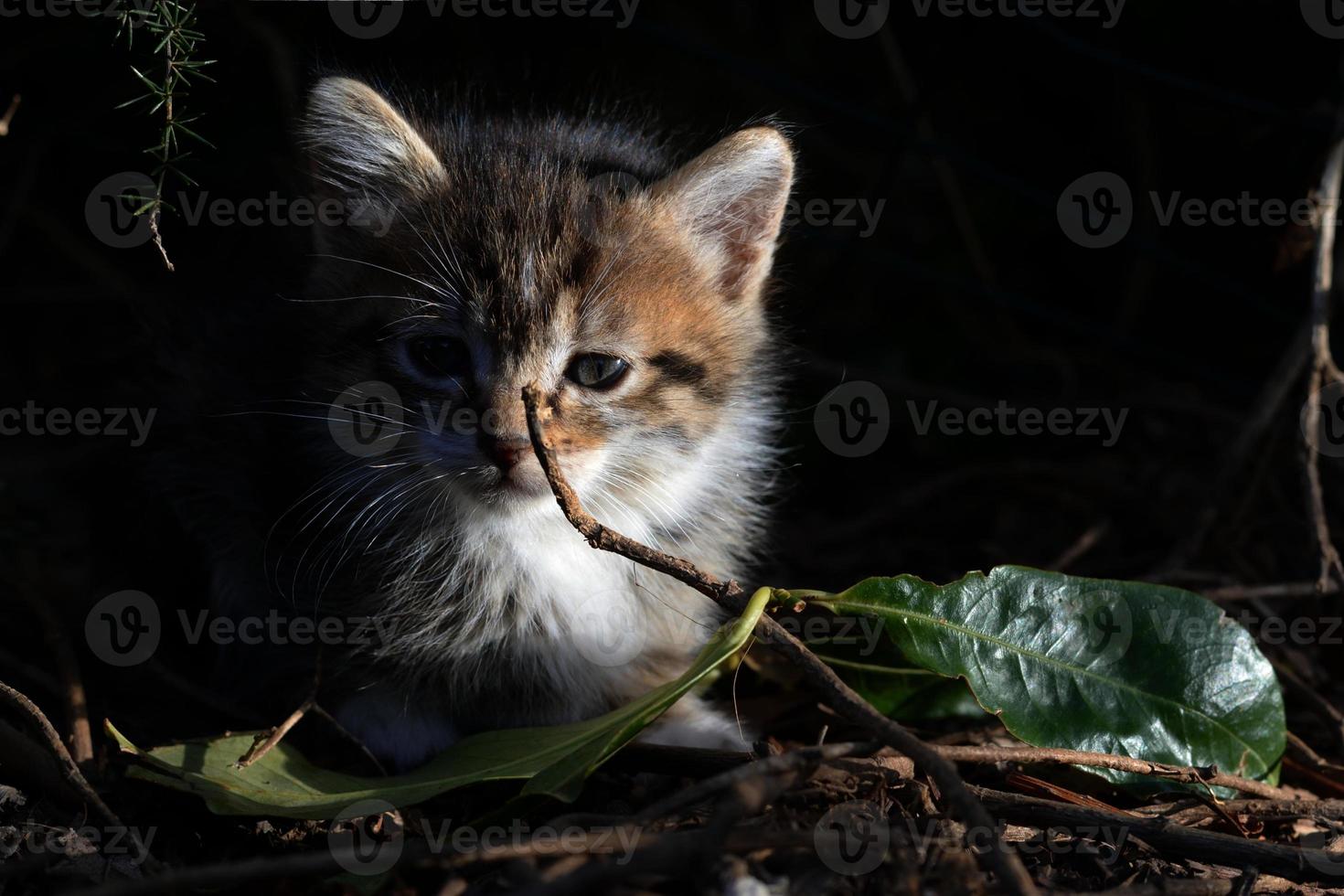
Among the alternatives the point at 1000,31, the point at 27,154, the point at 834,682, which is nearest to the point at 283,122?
the point at 27,154

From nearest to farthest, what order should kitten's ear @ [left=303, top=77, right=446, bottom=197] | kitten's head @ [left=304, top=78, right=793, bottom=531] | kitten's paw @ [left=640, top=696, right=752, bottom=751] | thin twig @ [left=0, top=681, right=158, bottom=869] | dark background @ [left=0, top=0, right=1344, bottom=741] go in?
1. thin twig @ [left=0, top=681, right=158, bottom=869]
2. kitten's head @ [left=304, top=78, right=793, bottom=531]
3. kitten's ear @ [left=303, top=77, right=446, bottom=197]
4. kitten's paw @ [left=640, top=696, right=752, bottom=751]
5. dark background @ [left=0, top=0, right=1344, bottom=741]

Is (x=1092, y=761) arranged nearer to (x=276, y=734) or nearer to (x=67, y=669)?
(x=276, y=734)

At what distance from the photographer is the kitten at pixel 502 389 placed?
2320 mm

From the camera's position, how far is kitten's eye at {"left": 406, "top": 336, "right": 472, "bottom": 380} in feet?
7.66

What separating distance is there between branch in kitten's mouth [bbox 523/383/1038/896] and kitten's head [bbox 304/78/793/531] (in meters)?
0.16

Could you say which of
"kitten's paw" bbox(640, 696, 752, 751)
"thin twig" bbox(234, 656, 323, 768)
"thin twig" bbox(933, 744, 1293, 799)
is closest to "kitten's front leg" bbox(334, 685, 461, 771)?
"thin twig" bbox(234, 656, 323, 768)

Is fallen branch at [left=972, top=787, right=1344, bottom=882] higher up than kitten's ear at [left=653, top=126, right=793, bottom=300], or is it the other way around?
kitten's ear at [left=653, top=126, right=793, bottom=300]

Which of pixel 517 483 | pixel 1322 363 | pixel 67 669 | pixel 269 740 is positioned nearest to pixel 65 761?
pixel 269 740

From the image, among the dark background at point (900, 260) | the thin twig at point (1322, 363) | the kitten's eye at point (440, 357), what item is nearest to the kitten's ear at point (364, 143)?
the dark background at point (900, 260)

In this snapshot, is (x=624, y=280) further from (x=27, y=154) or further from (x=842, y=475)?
(x=27, y=154)

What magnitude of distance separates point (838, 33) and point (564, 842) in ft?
9.26

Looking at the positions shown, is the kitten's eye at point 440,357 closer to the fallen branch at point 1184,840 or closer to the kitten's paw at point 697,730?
the kitten's paw at point 697,730

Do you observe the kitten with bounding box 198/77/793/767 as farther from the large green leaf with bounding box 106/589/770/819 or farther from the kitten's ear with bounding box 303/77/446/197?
the large green leaf with bounding box 106/589/770/819

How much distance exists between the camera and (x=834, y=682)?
1880 millimetres
